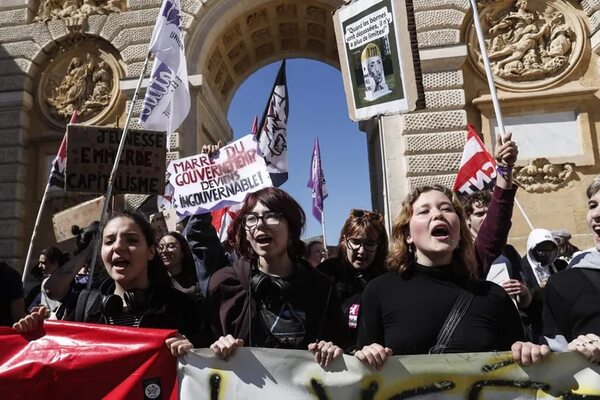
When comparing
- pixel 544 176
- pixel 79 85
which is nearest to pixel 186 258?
pixel 544 176

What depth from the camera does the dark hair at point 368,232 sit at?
374 cm

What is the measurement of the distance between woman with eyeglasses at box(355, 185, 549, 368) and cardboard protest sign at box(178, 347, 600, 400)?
75mm

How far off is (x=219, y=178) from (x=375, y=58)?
2491 mm

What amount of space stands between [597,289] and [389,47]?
3248mm

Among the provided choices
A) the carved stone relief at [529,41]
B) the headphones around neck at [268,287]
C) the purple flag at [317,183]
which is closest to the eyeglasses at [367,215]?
the headphones around neck at [268,287]

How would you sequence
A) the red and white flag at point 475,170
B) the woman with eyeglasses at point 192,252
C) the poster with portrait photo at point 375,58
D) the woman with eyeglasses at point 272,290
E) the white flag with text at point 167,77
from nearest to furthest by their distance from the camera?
1. the woman with eyeglasses at point 272,290
2. the woman with eyeglasses at point 192,252
3. the poster with portrait photo at point 375,58
4. the white flag with text at point 167,77
5. the red and white flag at point 475,170

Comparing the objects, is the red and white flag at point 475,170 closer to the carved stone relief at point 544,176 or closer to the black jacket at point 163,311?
the carved stone relief at point 544,176

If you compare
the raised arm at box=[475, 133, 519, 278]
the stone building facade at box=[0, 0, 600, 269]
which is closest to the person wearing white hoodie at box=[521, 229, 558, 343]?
the raised arm at box=[475, 133, 519, 278]

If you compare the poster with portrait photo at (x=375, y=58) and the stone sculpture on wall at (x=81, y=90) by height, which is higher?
the stone sculpture on wall at (x=81, y=90)

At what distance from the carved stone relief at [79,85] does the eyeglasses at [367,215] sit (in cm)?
961

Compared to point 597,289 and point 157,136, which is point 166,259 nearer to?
point 157,136

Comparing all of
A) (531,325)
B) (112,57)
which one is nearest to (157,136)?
(531,325)

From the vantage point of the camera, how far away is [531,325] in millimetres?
3727

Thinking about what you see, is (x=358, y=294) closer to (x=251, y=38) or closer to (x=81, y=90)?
(x=81, y=90)
